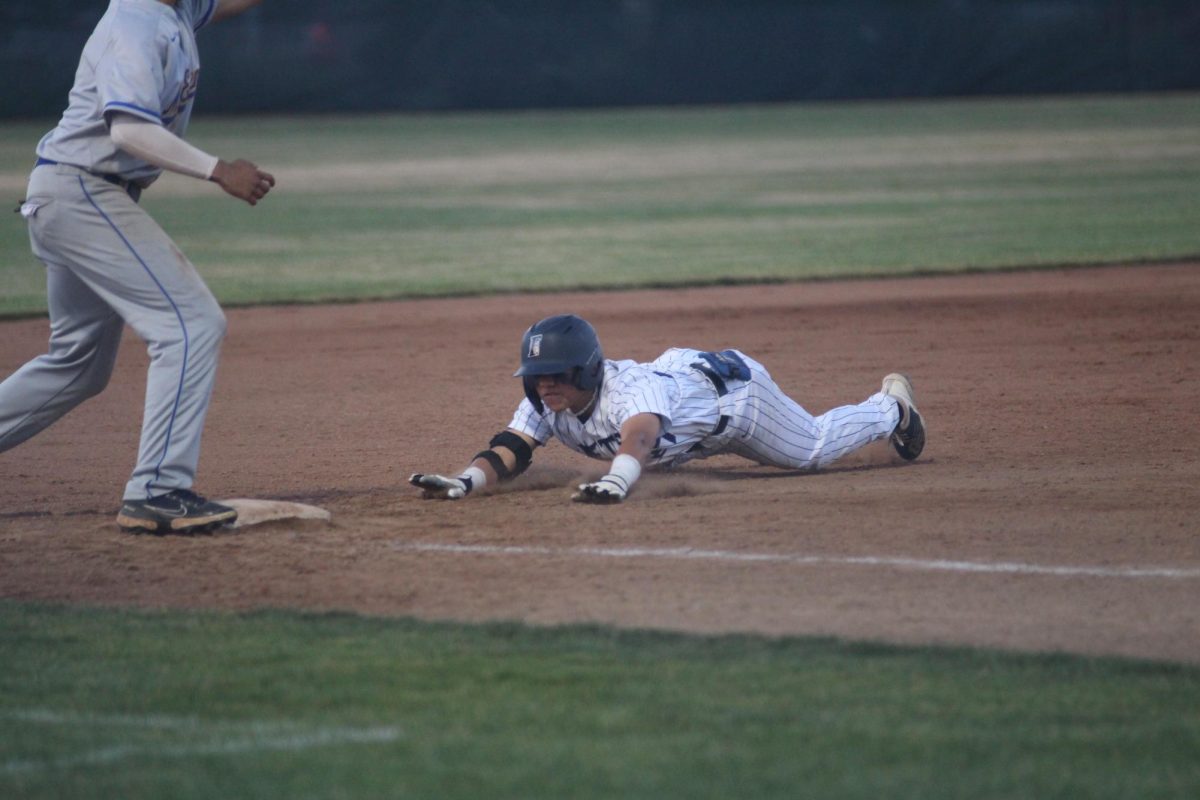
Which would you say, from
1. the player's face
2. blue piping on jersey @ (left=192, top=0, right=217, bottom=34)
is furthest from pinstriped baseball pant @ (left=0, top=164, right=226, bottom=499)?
the player's face

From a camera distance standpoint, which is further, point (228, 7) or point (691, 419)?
point (691, 419)

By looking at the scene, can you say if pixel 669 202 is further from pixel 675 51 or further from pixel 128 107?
pixel 675 51

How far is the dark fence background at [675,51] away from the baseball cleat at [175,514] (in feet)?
92.6

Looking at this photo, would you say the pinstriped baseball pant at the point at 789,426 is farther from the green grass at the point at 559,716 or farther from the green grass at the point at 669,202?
the green grass at the point at 669,202

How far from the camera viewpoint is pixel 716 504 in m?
5.78

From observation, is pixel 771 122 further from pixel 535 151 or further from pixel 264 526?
pixel 264 526

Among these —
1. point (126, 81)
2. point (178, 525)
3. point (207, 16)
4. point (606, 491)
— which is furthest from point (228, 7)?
point (606, 491)

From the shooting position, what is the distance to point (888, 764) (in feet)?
10.7

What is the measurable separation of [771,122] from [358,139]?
24.6 feet

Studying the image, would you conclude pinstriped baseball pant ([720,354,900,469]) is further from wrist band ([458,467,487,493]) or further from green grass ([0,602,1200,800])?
green grass ([0,602,1200,800])

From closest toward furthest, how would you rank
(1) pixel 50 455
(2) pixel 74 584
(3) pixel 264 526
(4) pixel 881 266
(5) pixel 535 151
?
(2) pixel 74 584, (3) pixel 264 526, (1) pixel 50 455, (4) pixel 881 266, (5) pixel 535 151

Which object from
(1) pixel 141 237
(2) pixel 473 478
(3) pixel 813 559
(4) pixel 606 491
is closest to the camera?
(3) pixel 813 559

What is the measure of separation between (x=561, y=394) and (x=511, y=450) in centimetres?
43

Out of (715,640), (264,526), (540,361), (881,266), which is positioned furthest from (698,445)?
(881,266)
